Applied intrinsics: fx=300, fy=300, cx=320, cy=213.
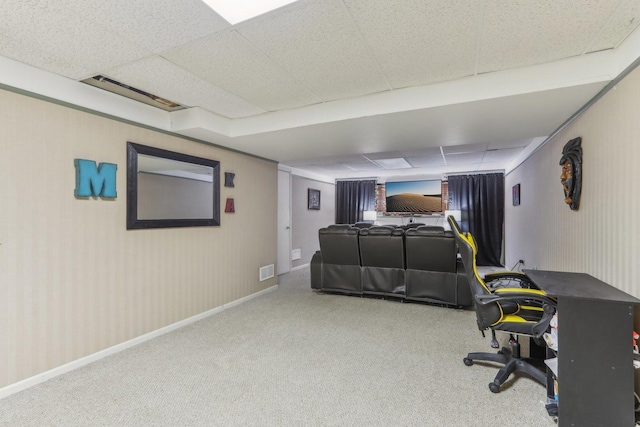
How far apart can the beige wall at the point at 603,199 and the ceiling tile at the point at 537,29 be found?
0.42 metres

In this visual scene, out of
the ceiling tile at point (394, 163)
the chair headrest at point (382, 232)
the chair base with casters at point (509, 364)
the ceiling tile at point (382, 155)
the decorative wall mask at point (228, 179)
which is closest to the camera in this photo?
the chair base with casters at point (509, 364)

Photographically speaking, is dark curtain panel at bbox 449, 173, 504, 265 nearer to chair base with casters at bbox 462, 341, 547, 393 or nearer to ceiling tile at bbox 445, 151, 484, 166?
ceiling tile at bbox 445, 151, 484, 166

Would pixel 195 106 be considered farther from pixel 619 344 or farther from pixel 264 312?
pixel 619 344

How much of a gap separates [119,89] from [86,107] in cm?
30

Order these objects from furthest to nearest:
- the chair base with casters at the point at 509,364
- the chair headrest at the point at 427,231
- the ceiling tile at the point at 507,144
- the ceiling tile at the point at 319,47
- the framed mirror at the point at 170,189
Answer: the ceiling tile at the point at 507,144, the chair headrest at the point at 427,231, the framed mirror at the point at 170,189, the chair base with casters at the point at 509,364, the ceiling tile at the point at 319,47

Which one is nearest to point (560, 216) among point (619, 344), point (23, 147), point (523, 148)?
point (619, 344)

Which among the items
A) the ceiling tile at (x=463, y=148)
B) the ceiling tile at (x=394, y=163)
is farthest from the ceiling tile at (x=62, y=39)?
the ceiling tile at (x=394, y=163)

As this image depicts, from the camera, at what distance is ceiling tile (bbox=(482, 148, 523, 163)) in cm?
505

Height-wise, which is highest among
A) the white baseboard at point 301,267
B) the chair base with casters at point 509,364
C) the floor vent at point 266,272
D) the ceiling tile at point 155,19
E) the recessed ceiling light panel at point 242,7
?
the recessed ceiling light panel at point 242,7

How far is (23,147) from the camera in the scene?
6.98 feet

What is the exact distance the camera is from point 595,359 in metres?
1.59

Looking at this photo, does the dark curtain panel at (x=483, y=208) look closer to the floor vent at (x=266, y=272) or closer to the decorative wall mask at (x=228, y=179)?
the floor vent at (x=266, y=272)

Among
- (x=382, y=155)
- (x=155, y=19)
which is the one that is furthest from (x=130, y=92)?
(x=382, y=155)

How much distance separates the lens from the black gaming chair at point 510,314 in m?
1.92
